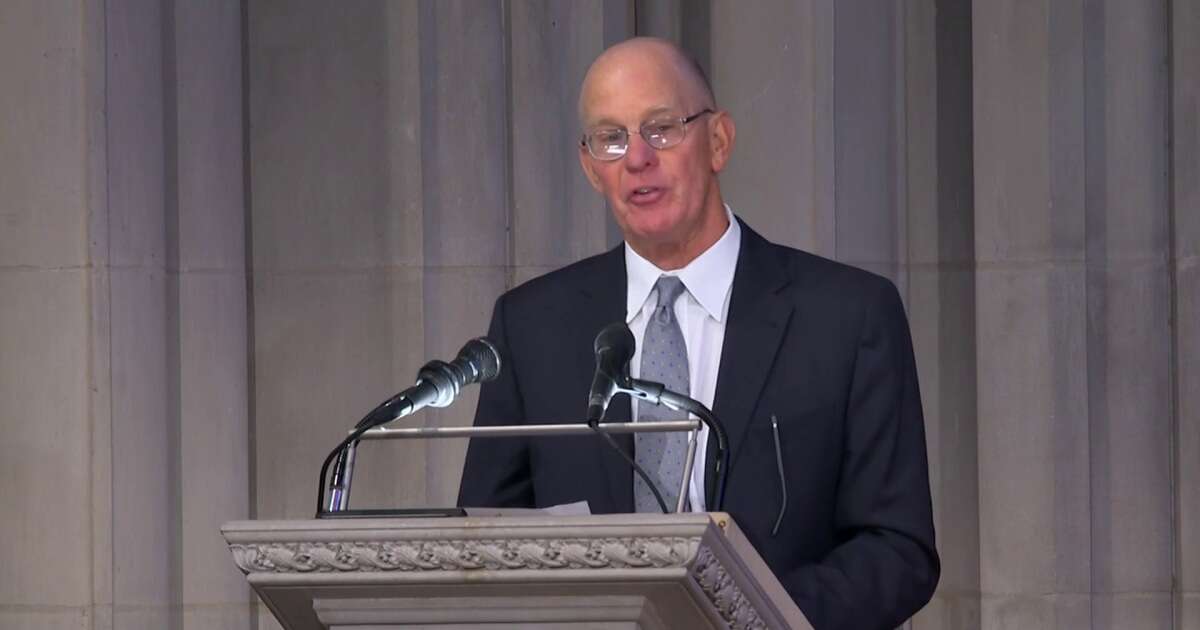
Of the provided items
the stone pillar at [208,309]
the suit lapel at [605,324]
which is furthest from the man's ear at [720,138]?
the stone pillar at [208,309]

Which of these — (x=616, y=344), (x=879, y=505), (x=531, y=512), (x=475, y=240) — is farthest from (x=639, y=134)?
(x=475, y=240)

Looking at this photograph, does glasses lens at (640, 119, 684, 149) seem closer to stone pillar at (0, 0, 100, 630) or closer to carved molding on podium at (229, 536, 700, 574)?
carved molding on podium at (229, 536, 700, 574)

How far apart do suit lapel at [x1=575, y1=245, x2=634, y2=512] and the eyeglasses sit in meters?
0.27

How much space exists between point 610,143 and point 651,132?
0.25 ft

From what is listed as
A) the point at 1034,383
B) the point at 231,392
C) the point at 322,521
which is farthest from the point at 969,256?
the point at 322,521

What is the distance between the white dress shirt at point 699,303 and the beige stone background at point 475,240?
1801mm

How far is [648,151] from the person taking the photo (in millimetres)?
3049

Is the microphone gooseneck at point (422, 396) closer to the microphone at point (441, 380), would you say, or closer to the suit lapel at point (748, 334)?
the microphone at point (441, 380)

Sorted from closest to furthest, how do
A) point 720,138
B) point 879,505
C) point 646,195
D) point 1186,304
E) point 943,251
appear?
point 879,505 → point 646,195 → point 720,138 → point 1186,304 → point 943,251

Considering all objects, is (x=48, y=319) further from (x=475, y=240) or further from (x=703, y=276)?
(x=703, y=276)

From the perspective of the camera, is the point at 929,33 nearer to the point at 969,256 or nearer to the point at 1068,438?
the point at 969,256

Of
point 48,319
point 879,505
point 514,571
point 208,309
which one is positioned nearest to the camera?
point 514,571

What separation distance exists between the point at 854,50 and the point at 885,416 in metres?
2.24

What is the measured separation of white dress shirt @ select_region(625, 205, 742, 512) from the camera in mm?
3115
